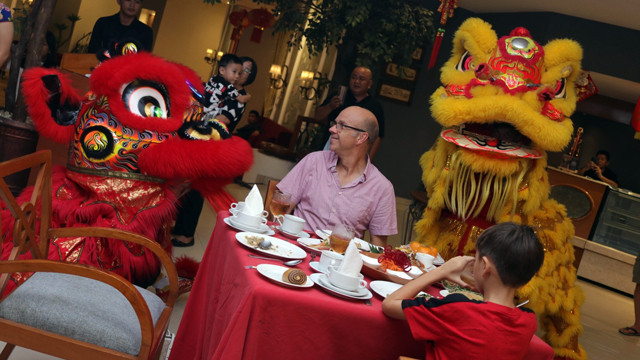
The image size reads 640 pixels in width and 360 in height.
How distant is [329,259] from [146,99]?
1.09 meters

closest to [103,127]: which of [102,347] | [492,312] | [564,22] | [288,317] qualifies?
[102,347]

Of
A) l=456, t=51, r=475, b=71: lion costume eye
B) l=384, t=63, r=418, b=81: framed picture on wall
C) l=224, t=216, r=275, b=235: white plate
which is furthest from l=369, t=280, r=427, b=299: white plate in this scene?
l=384, t=63, r=418, b=81: framed picture on wall

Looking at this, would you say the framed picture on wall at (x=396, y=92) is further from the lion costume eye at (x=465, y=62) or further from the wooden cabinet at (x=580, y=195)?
the lion costume eye at (x=465, y=62)

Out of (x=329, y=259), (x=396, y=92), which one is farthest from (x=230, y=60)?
(x=396, y=92)

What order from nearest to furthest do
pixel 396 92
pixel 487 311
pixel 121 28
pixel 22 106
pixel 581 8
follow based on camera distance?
pixel 487 311 < pixel 22 106 < pixel 121 28 < pixel 581 8 < pixel 396 92

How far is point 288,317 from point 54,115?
1569mm

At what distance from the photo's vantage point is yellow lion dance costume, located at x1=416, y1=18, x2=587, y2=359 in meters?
2.56

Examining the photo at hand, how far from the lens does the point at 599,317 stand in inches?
233

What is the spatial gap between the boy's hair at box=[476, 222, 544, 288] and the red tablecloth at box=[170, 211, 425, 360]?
0.31 metres

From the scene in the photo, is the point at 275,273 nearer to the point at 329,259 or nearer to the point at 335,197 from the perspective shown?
the point at 329,259

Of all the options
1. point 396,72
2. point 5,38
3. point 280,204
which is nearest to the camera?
point 280,204

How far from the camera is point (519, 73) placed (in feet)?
8.65

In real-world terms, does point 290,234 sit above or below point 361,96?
below

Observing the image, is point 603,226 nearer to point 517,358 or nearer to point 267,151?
point 267,151
